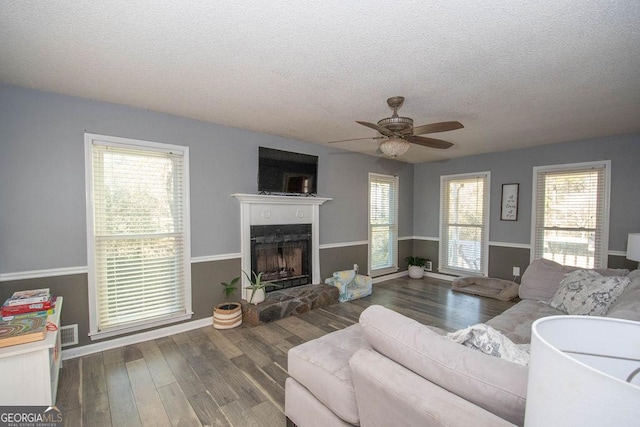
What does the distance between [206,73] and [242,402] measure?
99.7 inches

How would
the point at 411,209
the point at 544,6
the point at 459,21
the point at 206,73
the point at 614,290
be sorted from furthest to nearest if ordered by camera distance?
1. the point at 411,209
2. the point at 614,290
3. the point at 206,73
4. the point at 459,21
5. the point at 544,6

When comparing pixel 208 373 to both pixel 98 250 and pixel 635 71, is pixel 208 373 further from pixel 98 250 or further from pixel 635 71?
pixel 635 71

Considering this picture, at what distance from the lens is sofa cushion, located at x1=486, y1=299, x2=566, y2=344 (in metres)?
2.27

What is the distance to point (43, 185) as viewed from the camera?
102 inches

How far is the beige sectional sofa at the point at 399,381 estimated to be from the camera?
999 millimetres

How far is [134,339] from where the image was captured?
119 inches

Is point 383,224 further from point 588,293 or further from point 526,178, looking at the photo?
point 588,293

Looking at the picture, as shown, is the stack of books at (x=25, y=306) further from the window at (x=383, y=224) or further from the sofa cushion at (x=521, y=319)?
the window at (x=383, y=224)

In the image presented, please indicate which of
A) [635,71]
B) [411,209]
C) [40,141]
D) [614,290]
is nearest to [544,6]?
[635,71]

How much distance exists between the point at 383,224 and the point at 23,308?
199 inches

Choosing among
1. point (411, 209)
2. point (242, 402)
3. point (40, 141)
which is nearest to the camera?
point (242, 402)

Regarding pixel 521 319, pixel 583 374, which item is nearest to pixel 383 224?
pixel 521 319

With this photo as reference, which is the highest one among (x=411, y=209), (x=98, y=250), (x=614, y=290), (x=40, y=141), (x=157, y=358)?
(x=40, y=141)

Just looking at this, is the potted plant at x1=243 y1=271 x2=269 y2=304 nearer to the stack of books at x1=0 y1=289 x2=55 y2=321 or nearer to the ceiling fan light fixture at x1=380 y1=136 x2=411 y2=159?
the stack of books at x1=0 y1=289 x2=55 y2=321
